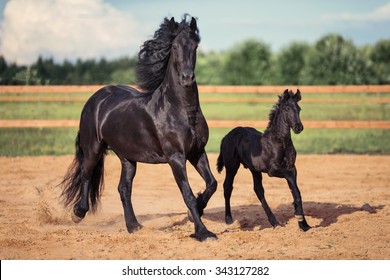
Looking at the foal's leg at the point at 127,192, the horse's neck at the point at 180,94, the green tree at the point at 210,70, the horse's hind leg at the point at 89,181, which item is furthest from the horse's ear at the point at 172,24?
the green tree at the point at 210,70

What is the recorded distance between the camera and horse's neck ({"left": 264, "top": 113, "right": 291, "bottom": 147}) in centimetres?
777

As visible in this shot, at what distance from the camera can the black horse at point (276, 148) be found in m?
7.61

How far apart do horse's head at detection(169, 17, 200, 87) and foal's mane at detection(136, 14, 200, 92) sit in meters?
0.01

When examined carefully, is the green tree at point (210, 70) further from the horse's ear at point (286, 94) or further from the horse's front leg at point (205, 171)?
the horse's front leg at point (205, 171)

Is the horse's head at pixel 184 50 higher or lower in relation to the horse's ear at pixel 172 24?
lower

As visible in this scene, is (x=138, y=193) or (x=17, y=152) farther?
(x=17, y=152)

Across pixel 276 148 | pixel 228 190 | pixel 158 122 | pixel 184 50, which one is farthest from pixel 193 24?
pixel 228 190

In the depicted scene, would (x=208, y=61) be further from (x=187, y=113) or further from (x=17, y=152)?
(x=187, y=113)

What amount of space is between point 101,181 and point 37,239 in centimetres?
188

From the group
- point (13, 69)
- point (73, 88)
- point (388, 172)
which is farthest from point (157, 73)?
point (13, 69)

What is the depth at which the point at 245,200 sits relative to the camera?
1037 cm

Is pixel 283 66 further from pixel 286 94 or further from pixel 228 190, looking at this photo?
pixel 286 94

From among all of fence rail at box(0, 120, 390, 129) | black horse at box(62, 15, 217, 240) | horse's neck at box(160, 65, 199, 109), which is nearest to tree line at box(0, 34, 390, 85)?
fence rail at box(0, 120, 390, 129)

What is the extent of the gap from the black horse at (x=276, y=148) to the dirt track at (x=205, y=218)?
44cm
